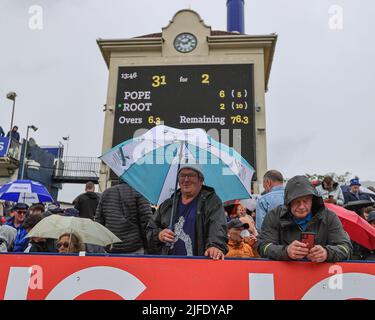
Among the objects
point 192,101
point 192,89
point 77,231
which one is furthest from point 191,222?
point 192,89

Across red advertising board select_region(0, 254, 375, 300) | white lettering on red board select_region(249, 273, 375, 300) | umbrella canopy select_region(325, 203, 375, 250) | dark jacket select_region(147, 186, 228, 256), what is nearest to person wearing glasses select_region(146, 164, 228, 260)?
dark jacket select_region(147, 186, 228, 256)

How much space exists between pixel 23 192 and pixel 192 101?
5492 mm

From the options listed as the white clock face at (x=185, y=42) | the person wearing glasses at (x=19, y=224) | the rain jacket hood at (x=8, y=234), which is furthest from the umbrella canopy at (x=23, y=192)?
the white clock face at (x=185, y=42)

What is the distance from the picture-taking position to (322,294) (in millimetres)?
2412

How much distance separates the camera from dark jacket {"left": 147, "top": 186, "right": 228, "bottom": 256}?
2.71m

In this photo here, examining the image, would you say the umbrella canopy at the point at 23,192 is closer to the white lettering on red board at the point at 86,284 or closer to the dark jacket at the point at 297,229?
the white lettering on red board at the point at 86,284

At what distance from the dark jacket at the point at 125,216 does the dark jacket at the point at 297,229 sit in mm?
1586

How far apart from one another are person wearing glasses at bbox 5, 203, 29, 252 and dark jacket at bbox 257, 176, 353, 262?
2.79m

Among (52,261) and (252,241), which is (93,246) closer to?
(52,261)

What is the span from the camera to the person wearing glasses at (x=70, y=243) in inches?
127

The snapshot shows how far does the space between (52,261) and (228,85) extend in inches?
370

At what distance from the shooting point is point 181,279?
2.47m

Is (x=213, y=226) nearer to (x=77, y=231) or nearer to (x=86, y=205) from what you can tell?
(x=77, y=231)

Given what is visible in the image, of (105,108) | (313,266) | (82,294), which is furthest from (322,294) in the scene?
(105,108)
